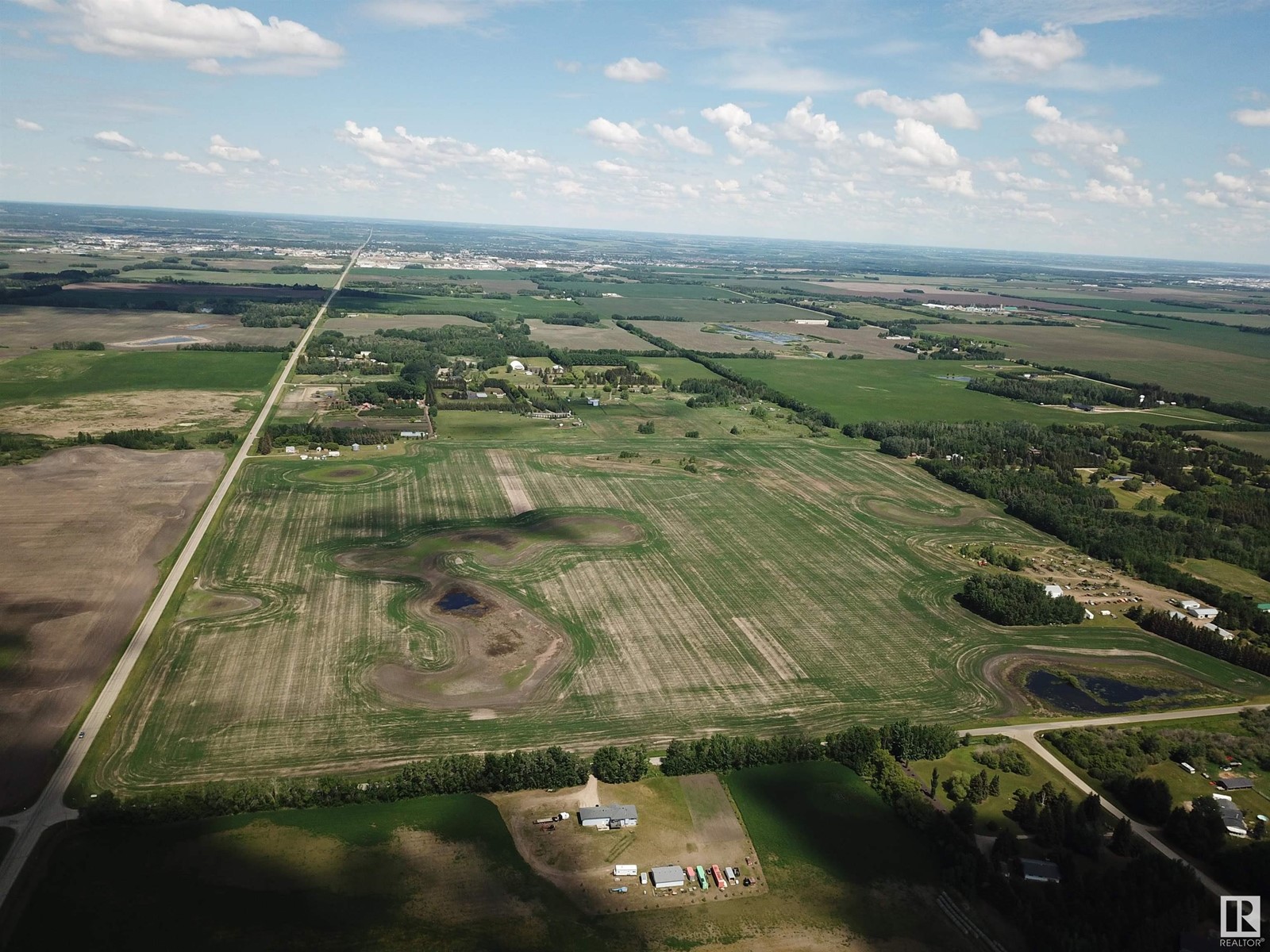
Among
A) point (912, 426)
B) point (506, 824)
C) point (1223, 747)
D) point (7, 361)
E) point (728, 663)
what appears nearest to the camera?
point (506, 824)

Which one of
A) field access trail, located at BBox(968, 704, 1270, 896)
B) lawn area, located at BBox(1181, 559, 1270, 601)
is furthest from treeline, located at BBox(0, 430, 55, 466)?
lawn area, located at BBox(1181, 559, 1270, 601)

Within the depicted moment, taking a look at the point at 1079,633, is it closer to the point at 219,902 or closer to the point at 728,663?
the point at 728,663

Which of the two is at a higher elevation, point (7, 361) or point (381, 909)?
point (7, 361)

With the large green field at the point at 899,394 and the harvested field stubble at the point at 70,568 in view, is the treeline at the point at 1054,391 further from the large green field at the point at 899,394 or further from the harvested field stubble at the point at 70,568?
the harvested field stubble at the point at 70,568

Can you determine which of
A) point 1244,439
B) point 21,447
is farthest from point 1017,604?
Result: point 21,447

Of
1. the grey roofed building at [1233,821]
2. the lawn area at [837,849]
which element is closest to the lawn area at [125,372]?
the lawn area at [837,849]

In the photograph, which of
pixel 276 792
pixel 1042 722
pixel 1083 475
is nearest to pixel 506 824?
pixel 276 792

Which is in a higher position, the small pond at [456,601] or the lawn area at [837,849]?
the small pond at [456,601]
